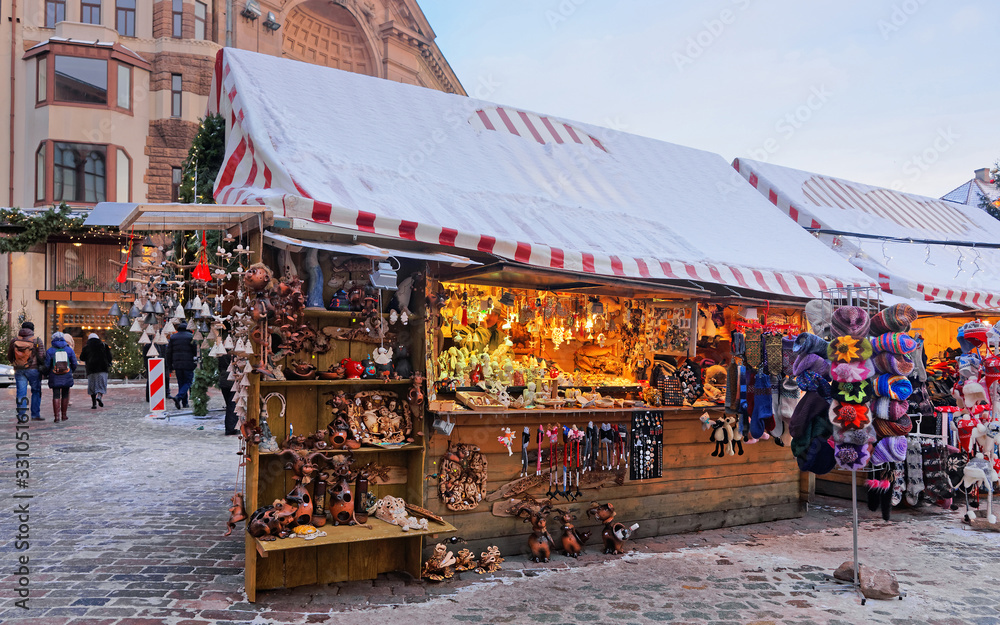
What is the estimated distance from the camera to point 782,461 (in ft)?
24.5

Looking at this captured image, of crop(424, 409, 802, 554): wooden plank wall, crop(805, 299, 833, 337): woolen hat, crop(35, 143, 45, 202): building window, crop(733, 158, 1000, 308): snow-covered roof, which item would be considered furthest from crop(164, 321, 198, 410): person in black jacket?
crop(35, 143, 45, 202): building window

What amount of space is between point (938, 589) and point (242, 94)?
6.81 m

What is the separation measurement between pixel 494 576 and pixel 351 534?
125 cm

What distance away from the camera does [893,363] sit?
5160mm

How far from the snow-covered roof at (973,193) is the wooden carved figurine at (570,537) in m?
13.1

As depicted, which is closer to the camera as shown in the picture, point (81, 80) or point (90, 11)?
point (81, 80)

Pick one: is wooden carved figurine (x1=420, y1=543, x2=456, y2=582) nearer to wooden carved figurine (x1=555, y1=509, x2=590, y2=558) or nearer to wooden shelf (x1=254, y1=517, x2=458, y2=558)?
wooden shelf (x1=254, y1=517, x2=458, y2=558)

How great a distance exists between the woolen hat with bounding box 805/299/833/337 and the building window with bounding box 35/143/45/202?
23.3m

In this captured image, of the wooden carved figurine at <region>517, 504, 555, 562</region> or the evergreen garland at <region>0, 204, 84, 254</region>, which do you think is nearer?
the wooden carved figurine at <region>517, 504, 555, 562</region>

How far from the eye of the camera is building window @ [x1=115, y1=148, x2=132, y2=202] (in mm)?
22344

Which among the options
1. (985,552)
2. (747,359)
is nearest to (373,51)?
(747,359)

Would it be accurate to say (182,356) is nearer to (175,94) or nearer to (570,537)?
(570,537)

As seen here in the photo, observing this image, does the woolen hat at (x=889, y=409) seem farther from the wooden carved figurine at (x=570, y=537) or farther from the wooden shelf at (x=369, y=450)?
the wooden shelf at (x=369, y=450)

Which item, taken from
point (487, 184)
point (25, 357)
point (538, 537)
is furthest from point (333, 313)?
point (25, 357)
